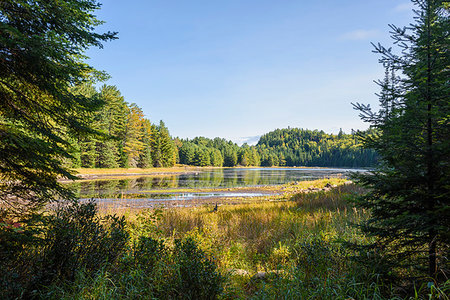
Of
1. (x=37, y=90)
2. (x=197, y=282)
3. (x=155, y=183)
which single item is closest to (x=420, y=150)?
(x=197, y=282)

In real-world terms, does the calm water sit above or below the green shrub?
below

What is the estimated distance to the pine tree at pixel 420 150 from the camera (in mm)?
2697

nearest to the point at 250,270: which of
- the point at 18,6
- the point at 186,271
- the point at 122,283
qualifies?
the point at 186,271

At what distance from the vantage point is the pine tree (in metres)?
2.70

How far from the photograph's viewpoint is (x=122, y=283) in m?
3.36

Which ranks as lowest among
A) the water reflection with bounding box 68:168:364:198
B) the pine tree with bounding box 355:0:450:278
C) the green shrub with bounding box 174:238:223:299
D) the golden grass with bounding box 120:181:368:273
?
the water reflection with bounding box 68:168:364:198

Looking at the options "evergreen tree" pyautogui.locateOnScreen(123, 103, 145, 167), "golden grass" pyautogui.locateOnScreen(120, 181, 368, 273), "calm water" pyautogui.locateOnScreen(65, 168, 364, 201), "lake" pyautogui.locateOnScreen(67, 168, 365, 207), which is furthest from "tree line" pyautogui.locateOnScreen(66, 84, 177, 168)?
"golden grass" pyautogui.locateOnScreen(120, 181, 368, 273)

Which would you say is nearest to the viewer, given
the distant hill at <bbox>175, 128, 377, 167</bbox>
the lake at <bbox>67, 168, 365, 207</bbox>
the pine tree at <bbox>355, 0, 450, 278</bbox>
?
the pine tree at <bbox>355, 0, 450, 278</bbox>

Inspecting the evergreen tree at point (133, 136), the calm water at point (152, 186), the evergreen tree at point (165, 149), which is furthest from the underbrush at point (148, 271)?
the evergreen tree at point (165, 149)

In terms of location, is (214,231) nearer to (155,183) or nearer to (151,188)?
(151,188)

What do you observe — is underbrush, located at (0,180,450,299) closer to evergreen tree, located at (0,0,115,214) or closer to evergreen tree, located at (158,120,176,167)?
evergreen tree, located at (0,0,115,214)

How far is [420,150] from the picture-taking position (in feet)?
9.11

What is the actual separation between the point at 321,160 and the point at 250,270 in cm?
15671

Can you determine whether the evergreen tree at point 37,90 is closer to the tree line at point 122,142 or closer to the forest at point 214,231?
the forest at point 214,231
